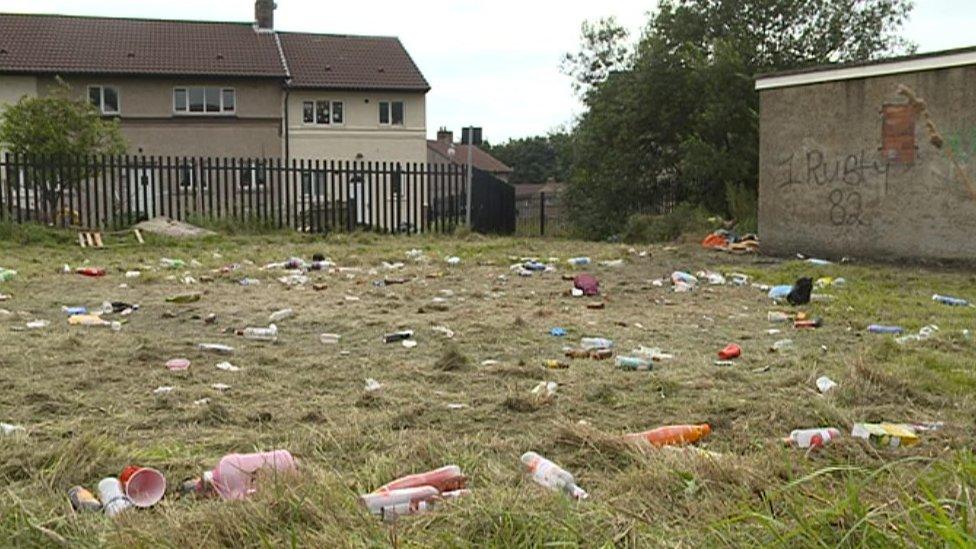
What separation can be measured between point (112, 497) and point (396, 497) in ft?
2.94

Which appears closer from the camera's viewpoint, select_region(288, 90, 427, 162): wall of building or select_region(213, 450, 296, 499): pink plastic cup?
select_region(213, 450, 296, 499): pink plastic cup

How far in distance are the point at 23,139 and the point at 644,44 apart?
1606 cm

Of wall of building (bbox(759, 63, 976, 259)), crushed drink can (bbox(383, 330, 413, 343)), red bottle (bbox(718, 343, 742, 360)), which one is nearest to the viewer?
red bottle (bbox(718, 343, 742, 360))

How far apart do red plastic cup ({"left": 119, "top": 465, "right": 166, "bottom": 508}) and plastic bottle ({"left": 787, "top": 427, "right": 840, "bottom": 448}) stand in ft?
7.61

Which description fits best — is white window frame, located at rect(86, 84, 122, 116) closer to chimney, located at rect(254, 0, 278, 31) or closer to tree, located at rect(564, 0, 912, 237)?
chimney, located at rect(254, 0, 278, 31)

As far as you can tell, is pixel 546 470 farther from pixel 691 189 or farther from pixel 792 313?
pixel 691 189

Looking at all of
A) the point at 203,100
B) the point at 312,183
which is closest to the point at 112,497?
the point at 312,183

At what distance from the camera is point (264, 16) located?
3806 cm

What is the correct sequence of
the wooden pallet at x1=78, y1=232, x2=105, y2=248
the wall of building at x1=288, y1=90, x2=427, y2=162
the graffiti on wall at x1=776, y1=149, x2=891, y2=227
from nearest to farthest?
the graffiti on wall at x1=776, y1=149, x2=891, y2=227, the wooden pallet at x1=78, y1=232, x2=105, y2=248, the wall of building at x1=288, y1=90, x2=427, y2=162

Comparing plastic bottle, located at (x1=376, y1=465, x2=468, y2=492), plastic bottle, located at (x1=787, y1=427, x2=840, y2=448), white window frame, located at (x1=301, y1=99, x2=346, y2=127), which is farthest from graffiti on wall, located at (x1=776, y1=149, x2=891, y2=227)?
white window frame, located at (x1=301, y1=99, x2=346, y2=127)

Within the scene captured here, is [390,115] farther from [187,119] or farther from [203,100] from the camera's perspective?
[187,119]

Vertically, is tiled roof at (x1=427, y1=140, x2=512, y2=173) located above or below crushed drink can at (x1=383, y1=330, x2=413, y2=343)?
above

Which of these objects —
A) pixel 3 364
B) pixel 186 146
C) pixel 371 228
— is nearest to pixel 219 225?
pixel 371 228

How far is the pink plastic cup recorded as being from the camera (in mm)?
2893
